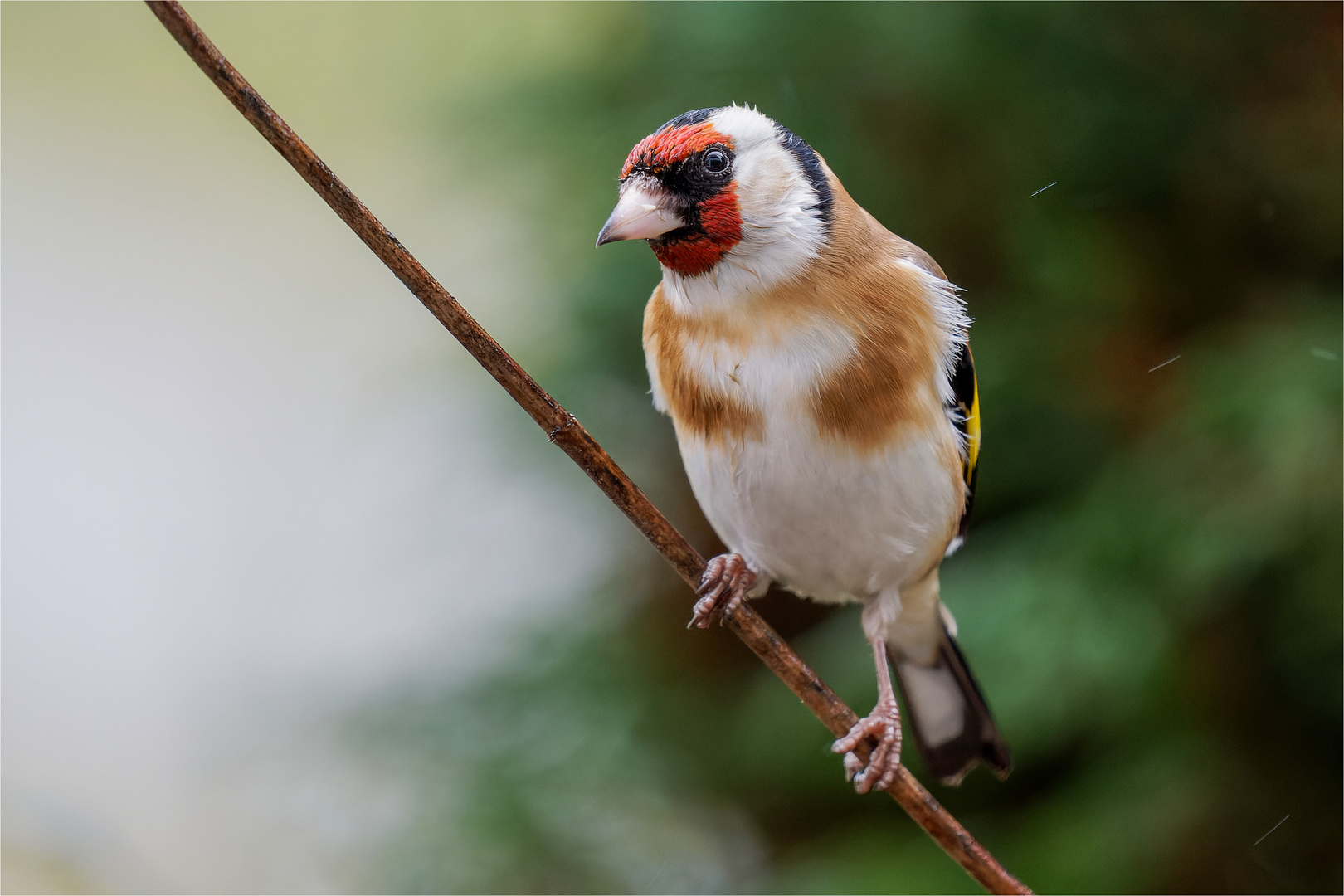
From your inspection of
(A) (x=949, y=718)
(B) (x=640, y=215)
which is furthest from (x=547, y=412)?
(A) (x=949, y=718)

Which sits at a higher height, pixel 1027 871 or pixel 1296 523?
pixel 1296 523

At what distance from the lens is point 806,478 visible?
1101 millimetres

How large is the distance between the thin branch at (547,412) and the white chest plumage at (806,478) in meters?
0.15

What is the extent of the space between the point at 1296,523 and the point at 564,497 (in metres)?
1.24

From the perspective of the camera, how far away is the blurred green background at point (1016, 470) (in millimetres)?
1597

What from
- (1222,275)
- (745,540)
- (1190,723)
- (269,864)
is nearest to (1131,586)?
(1190,723)

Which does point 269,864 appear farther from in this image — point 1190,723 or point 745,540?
point 1190,723

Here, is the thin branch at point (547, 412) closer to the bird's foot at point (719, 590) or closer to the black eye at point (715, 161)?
the bird's foot at point (719, 590)

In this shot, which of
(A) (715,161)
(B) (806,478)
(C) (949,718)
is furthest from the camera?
(C) (949,718)

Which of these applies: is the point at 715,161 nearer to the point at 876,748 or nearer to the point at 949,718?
the point at 876,748

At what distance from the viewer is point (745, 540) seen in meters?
1.23

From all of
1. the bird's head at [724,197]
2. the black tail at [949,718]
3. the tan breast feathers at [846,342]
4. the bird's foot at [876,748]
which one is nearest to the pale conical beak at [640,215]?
the bird's head at [724,197]

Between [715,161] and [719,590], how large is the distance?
0.44 metres

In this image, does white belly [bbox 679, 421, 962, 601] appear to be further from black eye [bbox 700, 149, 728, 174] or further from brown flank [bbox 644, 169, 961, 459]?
black eye [bbox 700, 149, 728, 174]
